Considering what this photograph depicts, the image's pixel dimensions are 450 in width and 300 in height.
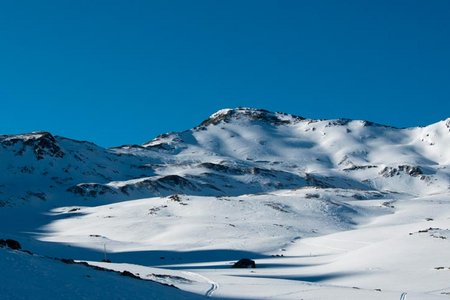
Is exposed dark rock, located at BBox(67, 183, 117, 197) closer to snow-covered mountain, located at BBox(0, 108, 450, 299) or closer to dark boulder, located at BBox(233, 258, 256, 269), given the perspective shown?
snow-covered mountain, located at BBox(0, 108, 450, 299)

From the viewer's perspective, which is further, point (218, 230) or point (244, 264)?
point (218, 230)

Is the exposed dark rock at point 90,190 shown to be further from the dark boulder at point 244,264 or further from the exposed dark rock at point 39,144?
the dark boulder at point 244,264

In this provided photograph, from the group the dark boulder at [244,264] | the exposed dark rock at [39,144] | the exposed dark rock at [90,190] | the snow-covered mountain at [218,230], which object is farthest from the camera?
the exposed dark rock at [39,144]

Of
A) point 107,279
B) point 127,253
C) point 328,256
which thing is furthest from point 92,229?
point 107,279

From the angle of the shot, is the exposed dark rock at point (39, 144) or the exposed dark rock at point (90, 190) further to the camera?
the exposed dark rock at point (39, 144)

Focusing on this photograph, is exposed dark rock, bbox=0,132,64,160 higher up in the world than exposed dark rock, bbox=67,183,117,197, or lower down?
higher up

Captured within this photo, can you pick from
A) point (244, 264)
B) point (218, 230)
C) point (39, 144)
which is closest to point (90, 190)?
point (39, 144)

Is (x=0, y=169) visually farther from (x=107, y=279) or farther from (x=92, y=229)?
(x=107, y=279)

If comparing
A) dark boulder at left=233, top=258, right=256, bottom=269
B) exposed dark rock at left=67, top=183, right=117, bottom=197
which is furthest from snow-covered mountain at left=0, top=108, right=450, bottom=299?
dark boulder at left=233, top=258, right=256, bottom=269

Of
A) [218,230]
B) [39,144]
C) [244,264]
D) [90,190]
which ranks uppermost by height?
[39,144]

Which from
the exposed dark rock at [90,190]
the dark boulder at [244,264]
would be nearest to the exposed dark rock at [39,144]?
the exposed dark rock at [90,190]

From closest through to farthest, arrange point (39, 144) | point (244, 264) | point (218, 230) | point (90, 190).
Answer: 1. point (244, 264)
2. point (218, 230)
3. point (90, 190)
4. point (39, 144)

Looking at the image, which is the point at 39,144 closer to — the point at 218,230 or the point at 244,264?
the point at 218,230

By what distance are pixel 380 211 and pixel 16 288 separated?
10026 centimetres
